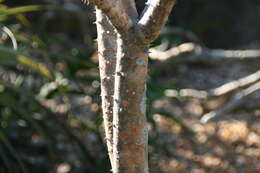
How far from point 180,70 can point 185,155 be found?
0.94m

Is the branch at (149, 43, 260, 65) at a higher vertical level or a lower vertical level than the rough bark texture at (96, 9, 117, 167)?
higher

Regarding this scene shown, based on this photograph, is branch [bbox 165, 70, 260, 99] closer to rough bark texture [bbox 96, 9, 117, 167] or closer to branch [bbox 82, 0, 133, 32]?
rough bark texture [bbox 96, 9, 117, 167]

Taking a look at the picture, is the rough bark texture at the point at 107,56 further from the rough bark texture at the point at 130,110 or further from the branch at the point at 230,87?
the branch at the point at 230,87

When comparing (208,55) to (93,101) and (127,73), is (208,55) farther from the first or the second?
(127,73)

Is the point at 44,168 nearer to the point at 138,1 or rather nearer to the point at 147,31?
the point at 138,1

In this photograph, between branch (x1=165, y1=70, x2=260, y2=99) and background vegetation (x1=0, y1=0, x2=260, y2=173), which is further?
background vegetation (x1=0, y1=0, x2=260, y2=173)

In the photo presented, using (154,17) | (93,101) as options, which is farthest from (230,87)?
(154,17)

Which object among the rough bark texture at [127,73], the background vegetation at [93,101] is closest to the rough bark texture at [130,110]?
the rough bark texture at [127,73]

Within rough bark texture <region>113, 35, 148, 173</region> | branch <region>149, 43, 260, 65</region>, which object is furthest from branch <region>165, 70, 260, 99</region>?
rough bark texture <region>113, 35, 148, 173</region>

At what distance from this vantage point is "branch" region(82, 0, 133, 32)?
2.64ft

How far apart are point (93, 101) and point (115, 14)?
48.3 inches

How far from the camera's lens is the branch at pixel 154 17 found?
31.9 inches

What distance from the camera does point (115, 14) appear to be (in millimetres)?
828

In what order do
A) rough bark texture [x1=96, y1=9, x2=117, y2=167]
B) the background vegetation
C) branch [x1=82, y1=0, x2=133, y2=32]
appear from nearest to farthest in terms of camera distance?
branch [x1=82, y1=0, x2=133, y2=32] → rough bark texture [x1=96, y1=9, x2=117, y2=167] → the background vegetation
